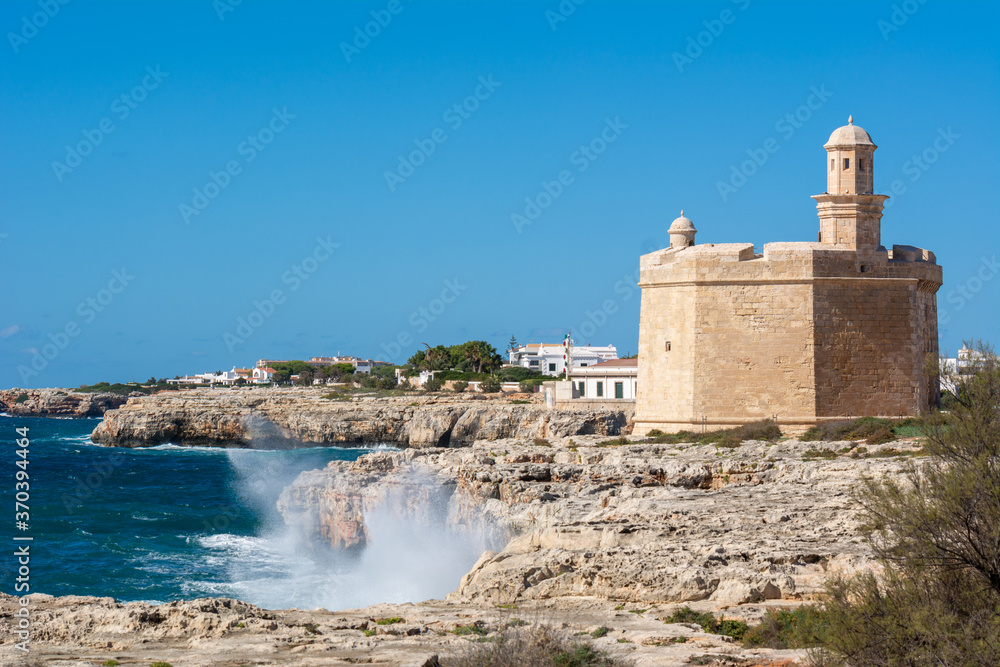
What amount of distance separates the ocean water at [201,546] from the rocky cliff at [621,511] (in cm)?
81

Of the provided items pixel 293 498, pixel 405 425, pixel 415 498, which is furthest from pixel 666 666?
pixel 405 425

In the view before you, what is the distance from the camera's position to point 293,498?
25.0 meters

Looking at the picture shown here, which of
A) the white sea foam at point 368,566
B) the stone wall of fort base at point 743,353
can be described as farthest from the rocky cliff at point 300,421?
the stone wall of fort base at point 743,353

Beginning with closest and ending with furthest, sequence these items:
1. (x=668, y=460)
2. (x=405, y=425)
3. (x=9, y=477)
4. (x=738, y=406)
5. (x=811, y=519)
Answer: (x=811, y=519)
(x=668, y=460)
(x=738, y=406)
(x=9, y=477)
(x=405, y=425)

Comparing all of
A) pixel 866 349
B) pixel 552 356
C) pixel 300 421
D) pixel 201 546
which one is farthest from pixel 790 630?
pixel 552 356

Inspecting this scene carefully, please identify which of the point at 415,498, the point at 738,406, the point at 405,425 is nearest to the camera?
the point at 415,498

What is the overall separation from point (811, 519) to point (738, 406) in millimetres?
9669

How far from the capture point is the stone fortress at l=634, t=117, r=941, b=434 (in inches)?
926

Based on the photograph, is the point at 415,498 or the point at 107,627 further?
the point at 415,498

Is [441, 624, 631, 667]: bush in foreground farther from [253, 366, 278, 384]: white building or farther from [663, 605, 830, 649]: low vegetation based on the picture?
[253, 366, 278, 384]: white building

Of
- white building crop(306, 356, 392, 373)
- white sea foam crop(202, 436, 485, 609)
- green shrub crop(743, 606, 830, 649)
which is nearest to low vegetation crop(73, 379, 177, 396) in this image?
white building crop(306, 356, 392, 373)

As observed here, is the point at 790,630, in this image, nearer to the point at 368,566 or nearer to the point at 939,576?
the point at 939,576

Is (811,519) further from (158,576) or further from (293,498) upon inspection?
(158,576)

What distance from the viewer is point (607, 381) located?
175ft
